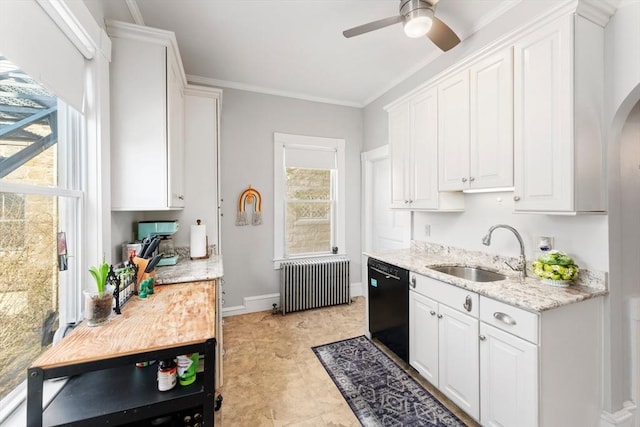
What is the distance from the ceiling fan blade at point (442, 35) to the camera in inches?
75.1

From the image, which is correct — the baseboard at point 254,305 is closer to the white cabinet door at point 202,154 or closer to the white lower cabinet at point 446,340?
the white cabinet door at point 202,154

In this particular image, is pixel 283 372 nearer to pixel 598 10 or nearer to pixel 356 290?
pixel 356 290

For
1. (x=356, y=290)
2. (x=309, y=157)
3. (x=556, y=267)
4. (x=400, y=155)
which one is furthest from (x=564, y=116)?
(x=356, y=290)

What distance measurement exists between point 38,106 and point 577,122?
275 centimetres

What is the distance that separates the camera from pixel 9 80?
1.04 metres

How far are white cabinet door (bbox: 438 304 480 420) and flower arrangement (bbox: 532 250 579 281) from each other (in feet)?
1.76

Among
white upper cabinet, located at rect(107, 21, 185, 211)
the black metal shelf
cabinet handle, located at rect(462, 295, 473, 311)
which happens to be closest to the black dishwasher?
cabinet handle, located at rect(462, 295, 473, 311)

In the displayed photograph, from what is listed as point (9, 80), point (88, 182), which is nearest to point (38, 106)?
point (9, 80)

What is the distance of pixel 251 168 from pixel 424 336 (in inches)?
107

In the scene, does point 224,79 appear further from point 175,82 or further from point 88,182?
point 88,182

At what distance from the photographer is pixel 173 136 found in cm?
208

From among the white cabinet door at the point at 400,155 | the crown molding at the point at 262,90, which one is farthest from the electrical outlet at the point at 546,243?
the crown molding at the point at 262,90

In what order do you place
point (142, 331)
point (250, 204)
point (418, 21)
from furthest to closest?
point (250, 204), point (418, 21), point (142, 331)

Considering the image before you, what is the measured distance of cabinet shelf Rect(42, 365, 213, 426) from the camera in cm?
100
